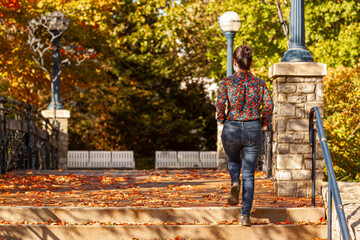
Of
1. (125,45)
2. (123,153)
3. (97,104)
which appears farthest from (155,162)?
(125,45)

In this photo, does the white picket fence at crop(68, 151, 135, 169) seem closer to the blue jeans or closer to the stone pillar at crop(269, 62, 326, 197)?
the stone pillar at crop(269, 62, 326, 197)

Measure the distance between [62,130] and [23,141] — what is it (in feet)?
13.1

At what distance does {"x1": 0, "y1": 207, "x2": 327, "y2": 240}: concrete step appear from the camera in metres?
5.66

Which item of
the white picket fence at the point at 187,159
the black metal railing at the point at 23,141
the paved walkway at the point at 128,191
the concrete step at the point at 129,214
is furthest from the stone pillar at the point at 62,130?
the concrete step at the point at 129,214

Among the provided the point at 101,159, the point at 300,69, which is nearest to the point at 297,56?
the point at 300,69

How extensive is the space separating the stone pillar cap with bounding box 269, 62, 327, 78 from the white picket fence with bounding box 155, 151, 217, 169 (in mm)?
18201

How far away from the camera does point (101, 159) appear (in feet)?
82.0

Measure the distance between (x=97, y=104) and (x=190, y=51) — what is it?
4.98 meters

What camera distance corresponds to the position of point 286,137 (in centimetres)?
739

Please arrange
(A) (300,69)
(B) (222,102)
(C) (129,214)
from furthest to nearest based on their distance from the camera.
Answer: (A) (300,69) < (C) (129,214) < (B) (222,102)

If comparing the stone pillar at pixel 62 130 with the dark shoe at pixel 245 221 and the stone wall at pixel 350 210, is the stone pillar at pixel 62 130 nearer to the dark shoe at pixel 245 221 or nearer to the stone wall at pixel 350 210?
the stone wall at pixel 350 210

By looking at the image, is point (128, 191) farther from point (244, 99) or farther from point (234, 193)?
point (244, 99)

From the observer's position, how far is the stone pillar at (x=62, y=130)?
1638cm

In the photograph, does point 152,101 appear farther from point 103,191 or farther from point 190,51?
point 103,191
